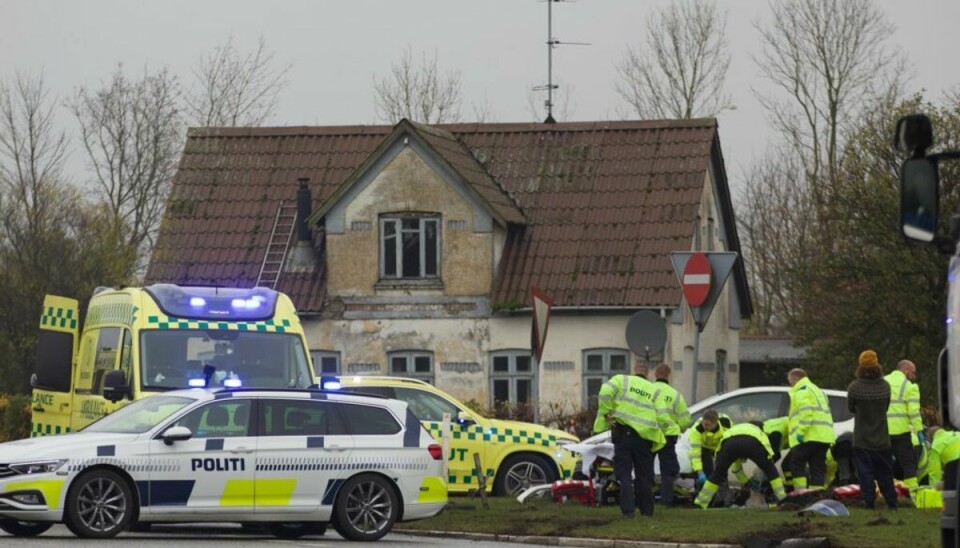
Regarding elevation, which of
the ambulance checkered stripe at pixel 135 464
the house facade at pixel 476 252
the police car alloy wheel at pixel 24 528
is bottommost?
the police car alloy wheel at pixel 24 528

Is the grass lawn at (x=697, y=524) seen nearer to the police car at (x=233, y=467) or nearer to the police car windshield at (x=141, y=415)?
the police car at (x=233, y=467)

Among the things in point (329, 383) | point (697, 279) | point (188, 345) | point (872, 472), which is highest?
point (697, 279)

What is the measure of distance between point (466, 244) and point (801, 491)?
1890 cm

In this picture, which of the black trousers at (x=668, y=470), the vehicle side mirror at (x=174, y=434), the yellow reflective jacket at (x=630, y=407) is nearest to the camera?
the vehicle side mirror at (x=174, y=434)

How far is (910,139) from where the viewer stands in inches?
427

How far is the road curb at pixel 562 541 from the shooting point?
18234 mm

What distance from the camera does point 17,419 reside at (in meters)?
38.0

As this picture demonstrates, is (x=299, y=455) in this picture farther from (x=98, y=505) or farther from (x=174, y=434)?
(x=98, y=505)

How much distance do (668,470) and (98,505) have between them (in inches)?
269

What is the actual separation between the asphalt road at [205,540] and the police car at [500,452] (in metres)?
4.14

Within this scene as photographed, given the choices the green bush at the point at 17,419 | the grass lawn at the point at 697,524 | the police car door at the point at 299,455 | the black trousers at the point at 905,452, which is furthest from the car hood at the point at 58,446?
the green bush at the point at 17,419

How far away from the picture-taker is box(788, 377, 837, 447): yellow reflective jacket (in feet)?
72.4

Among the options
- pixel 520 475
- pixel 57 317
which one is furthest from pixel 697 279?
pixel 57 317

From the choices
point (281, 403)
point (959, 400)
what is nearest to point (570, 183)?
point (281, 403)
